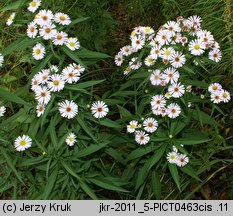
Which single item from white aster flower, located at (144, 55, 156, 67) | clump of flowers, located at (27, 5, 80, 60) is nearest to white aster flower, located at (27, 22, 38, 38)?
clump of flowers, located at (27, 5, 80, 60)

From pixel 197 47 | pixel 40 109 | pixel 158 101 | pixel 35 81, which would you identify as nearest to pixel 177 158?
pixel 158 101

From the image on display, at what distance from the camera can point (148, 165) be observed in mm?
2297

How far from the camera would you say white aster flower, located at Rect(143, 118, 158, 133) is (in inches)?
88.0

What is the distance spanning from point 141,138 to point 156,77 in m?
0.40

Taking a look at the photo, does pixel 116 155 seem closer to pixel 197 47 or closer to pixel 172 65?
pixel 172 65

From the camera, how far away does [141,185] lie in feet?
8.18

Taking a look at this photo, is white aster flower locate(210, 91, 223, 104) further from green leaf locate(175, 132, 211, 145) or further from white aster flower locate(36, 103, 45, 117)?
white aster flower locate(36, 103, 45, 117)

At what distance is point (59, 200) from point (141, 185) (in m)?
0.59

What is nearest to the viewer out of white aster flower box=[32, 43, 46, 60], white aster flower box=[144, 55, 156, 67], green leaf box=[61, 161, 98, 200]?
green leaf box=[61, 161, 98, 200]

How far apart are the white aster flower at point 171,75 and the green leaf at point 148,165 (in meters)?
0.42

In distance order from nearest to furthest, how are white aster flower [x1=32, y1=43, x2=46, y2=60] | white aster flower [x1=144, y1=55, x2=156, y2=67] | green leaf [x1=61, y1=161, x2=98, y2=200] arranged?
green leaf [x1=61, y1=161, x2=98, y2=200], white aster flower [x1=32, y1=43, x2=46, y2=60], white aster flower [x1=144, y1=55, x2=156, y2=67]

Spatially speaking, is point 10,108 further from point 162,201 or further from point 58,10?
point 162,201

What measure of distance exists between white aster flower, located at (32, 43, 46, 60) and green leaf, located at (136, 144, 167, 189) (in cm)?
94

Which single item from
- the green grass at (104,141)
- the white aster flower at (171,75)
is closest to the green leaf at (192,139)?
the green grass at (104,141)
